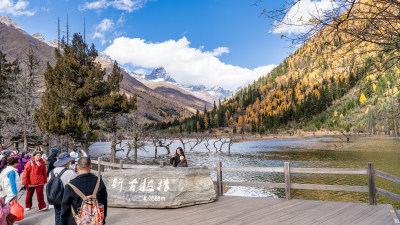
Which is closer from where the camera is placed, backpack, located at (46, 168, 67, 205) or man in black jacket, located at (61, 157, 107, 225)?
man in black jacket, located at (61, 157, 107, 225)

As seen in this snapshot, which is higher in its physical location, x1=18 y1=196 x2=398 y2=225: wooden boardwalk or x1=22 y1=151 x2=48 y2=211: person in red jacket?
x1=22 y1=151 x2=48 y2=211: person in red jacket

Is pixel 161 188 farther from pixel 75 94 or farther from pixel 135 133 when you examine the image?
pixel 135 133

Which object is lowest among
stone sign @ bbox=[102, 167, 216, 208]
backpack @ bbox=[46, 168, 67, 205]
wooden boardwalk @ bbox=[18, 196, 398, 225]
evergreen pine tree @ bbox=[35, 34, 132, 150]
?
wooden boardwalk @ bbox=[18, 196, 398, 225]

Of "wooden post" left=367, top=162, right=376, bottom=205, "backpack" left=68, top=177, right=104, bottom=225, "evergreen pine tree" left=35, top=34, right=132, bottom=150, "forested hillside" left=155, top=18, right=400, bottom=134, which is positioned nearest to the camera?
"backpack" left=68, top=177, right=104, bottom=225

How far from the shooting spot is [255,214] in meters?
6.12

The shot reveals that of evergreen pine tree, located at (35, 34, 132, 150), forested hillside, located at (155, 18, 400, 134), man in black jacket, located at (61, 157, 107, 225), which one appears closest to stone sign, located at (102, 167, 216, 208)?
man in black jacket, located at (61, 157, 107, 225)

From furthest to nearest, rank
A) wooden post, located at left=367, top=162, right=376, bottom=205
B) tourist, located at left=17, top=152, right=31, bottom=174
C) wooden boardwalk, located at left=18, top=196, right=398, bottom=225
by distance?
tourist, located at left=17, top=152, right=31, bottom=174, wooden post, located at left=367, top=162, right=376, bottom=205, wooden boardwalk, located at left=18, top=196, right=398, bottom=225

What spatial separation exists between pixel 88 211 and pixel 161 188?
12.4 feet

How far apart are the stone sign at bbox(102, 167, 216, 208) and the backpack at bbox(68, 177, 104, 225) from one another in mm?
3615

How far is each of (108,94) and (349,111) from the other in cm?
13143

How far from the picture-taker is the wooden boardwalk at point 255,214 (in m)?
5.56

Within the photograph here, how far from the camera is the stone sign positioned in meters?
6.84

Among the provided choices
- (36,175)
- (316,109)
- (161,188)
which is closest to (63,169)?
(161,188)

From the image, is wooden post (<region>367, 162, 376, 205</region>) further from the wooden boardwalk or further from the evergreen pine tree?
the evergreen pine tree
